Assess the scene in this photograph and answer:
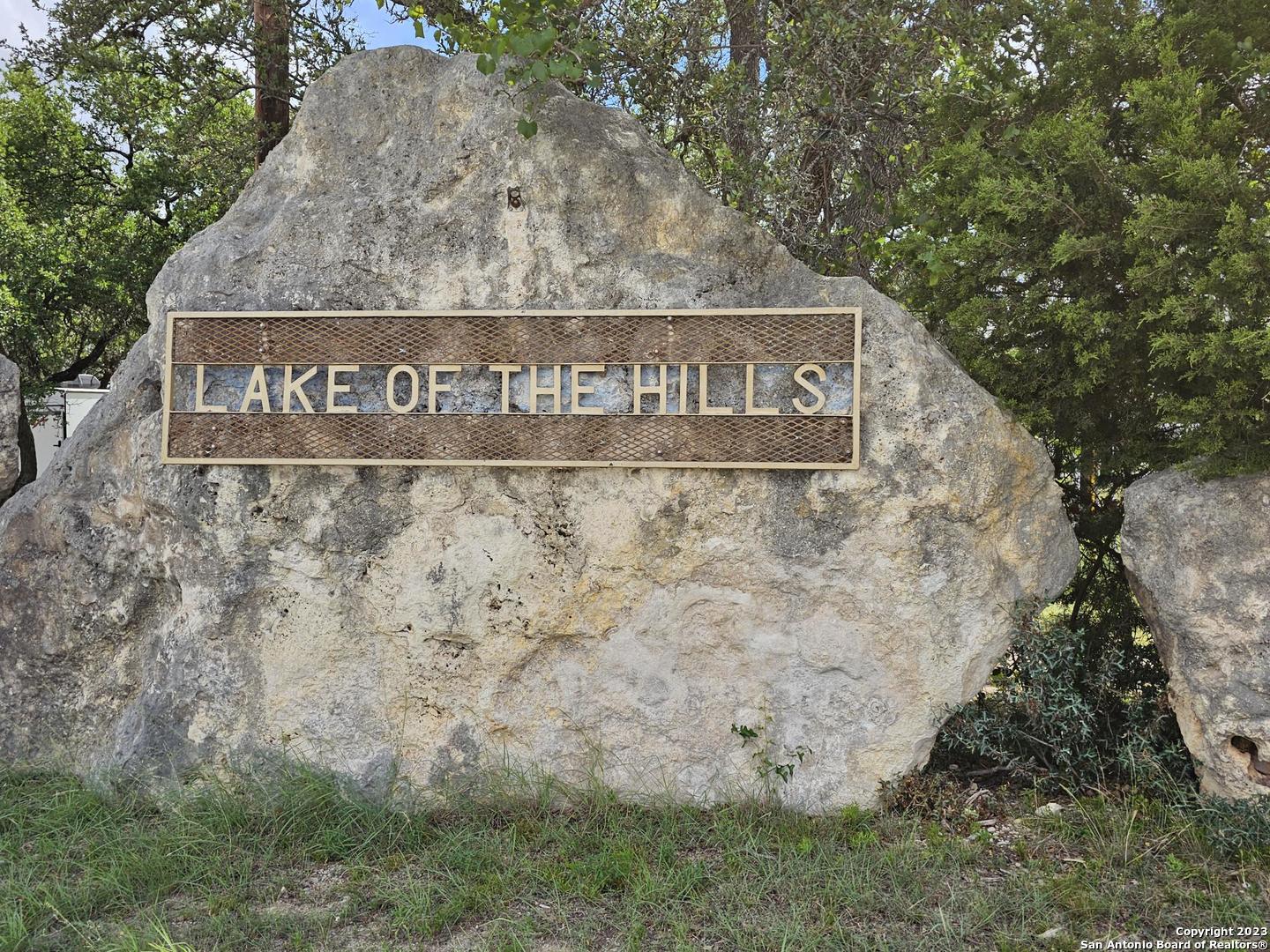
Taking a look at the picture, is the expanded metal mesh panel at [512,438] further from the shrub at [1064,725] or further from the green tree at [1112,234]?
the shrub at [1064,725]

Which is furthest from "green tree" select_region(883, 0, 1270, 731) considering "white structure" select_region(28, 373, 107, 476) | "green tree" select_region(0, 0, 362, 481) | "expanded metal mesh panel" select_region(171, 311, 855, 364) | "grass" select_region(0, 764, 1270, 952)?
"white structure" select_region(28, 373, 107, 476)

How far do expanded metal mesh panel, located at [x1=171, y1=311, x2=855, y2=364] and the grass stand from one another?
1741 millimetres

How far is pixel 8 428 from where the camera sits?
4.73 meters

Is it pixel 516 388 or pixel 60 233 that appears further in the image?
pixel 60 233

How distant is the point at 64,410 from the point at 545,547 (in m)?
10.9

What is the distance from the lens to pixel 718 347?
12.5 feet

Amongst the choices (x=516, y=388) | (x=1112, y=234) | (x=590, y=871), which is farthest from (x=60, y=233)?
(x=1112, y=234)

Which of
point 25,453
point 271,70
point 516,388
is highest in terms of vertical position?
point 271,70

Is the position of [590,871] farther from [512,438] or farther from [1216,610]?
[1216,610]

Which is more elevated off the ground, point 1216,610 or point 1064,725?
point 1216,610

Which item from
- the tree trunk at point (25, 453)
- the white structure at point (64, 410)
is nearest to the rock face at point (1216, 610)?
the tree trunk at point (25, 453)

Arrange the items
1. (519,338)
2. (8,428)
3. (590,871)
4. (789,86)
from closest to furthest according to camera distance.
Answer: (590,871), (519,338), (8,428), (789,86)

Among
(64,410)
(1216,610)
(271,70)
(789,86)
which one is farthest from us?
(64,410)

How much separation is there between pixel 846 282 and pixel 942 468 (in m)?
0.84
